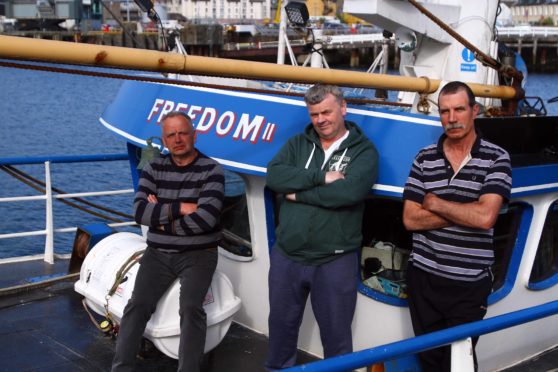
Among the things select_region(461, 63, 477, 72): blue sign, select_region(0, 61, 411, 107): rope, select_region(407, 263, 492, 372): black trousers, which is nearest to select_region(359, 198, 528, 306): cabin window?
select_region(407, 263, 492, 372): black trousers

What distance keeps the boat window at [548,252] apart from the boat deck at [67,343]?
64.8 inches

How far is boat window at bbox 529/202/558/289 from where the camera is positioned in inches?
218

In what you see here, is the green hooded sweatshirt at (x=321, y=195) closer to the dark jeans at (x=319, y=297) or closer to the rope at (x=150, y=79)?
the dark jeans at (x=319, y=297)

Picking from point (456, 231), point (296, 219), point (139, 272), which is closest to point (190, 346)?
point (139, 272)

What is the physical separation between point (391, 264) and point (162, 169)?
4.98ft

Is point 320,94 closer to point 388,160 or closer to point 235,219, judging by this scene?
point 388,160

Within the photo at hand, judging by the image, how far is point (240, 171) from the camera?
5.35 m

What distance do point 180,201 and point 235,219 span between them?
1149 millimetres

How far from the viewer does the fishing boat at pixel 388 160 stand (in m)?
4.97

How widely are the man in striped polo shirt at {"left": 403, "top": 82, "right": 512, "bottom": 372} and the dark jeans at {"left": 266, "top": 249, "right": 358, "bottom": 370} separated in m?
0.47

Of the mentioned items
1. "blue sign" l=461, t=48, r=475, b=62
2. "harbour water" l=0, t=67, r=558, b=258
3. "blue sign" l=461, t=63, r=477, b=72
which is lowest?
"harbour water" l=0, t=67, r=558, b=258

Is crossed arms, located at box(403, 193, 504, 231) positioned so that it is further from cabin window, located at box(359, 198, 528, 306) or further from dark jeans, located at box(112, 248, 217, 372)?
dark jeans, located at box(112, 248, 217, 372)

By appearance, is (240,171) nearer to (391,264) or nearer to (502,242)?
(391,264)

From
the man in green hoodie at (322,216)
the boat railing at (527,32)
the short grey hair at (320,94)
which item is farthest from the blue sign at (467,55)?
the boat railing at (527,32)
